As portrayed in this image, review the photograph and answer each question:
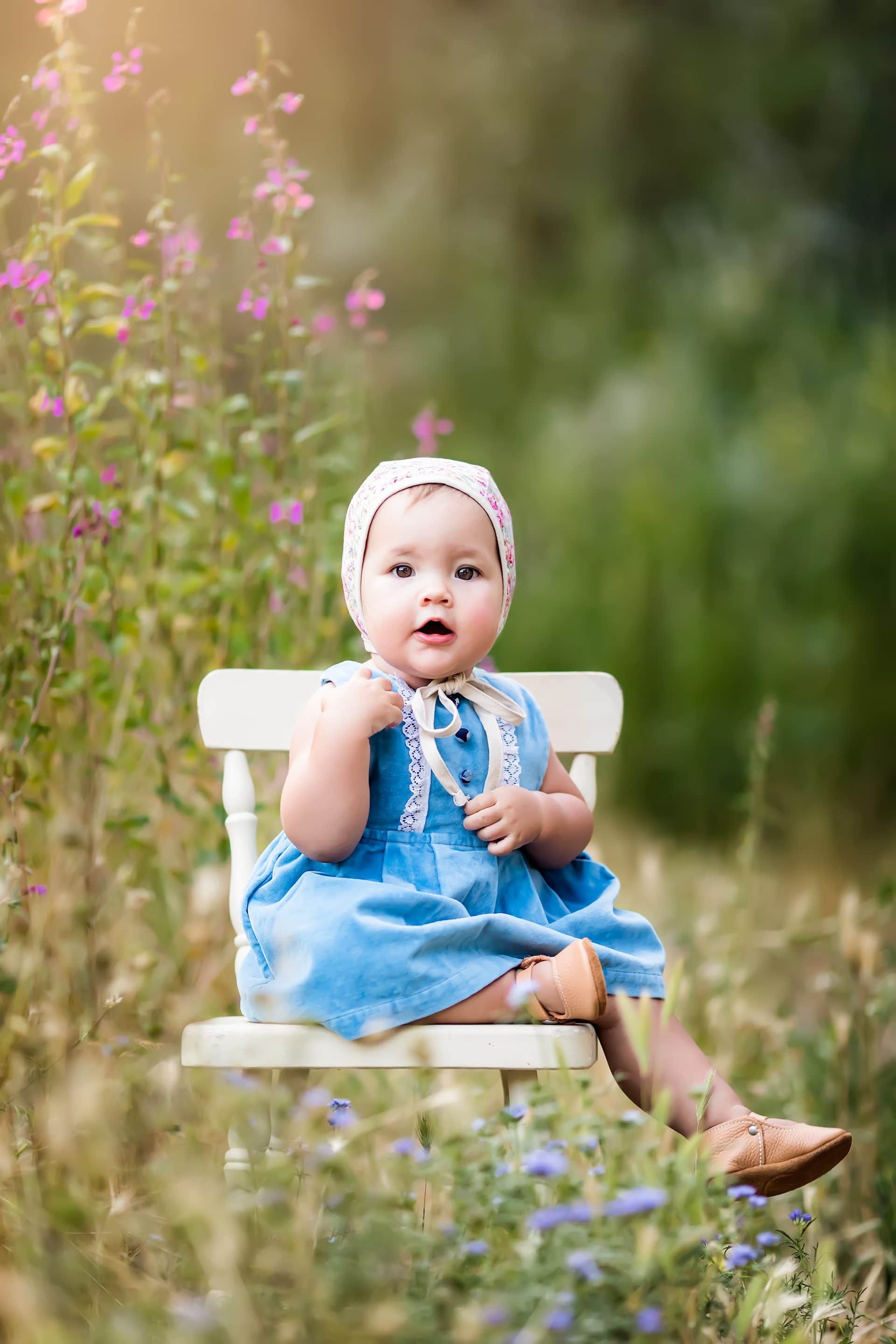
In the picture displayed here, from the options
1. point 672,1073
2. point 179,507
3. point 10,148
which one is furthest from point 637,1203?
point 10,148

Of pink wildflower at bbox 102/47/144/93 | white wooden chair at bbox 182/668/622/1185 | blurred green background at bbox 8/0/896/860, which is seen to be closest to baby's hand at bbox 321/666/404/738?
white wooden chair at bbox 182/668/622/1185

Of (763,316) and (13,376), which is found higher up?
(763,316)

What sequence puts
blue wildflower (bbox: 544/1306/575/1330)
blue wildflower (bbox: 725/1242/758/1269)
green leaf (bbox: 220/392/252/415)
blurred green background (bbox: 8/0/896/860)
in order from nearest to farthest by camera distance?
blue wildflower (bbox: 544/1306/575/1330) → blue wildflower (bbox: 725/1242/758/1269) → green leaf (bbox: 220/392/252/415) → blurred green background (bbox: 8/0/896/860)

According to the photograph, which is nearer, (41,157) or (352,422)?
(41,157)

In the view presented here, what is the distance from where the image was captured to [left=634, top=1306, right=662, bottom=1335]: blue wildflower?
3.20 feet

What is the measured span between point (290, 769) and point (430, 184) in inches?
169

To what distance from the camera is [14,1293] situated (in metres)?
0.95

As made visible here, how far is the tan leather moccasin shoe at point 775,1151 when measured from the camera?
4.83 ft

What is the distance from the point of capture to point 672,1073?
1583 mm

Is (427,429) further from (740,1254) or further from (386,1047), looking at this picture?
(740,1254)

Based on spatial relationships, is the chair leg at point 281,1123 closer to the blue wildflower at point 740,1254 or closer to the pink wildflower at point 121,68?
the blue wildflower at point 740,1254

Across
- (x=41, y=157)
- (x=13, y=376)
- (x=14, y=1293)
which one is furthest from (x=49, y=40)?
(x=14, y=1293)

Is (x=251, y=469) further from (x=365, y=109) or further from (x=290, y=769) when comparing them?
(x=365, y=109)

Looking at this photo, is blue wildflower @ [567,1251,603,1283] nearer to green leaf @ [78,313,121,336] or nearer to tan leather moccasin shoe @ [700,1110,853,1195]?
tan leather moccasin shoe @ [700,1110,853,1195]
